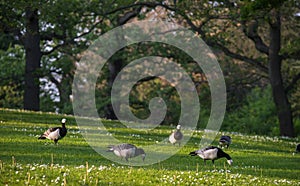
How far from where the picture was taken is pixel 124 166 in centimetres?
1597

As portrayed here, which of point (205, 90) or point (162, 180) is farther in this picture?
point (205, 90)

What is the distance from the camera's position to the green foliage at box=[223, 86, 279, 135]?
155 ft

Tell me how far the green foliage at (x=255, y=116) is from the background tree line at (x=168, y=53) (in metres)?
0.08

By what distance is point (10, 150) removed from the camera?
1730 cm

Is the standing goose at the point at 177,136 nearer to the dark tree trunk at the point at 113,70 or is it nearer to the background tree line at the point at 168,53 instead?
the background tree line at the point at 168,53

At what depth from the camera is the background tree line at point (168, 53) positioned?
3509 cm

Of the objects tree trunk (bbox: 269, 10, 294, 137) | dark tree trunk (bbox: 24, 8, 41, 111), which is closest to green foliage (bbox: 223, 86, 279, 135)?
tree trunk (bbox: 269, 10, 294, 137)

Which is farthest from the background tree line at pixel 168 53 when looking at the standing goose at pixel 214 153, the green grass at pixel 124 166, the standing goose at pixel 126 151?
the standing goose at pixel 126 151

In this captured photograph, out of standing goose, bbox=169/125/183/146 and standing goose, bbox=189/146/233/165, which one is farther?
standing goose, bbox=169/125/183/146

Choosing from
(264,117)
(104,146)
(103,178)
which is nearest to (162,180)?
(103,178)

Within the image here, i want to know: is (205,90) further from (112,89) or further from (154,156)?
(154,156)

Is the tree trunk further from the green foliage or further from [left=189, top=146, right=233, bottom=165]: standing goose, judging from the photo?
[left=189, top=146, right=233, bottom=165]: standing goose

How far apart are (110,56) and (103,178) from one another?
33319 mm

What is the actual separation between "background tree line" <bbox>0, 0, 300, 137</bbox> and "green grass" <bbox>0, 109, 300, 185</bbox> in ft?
25.0
